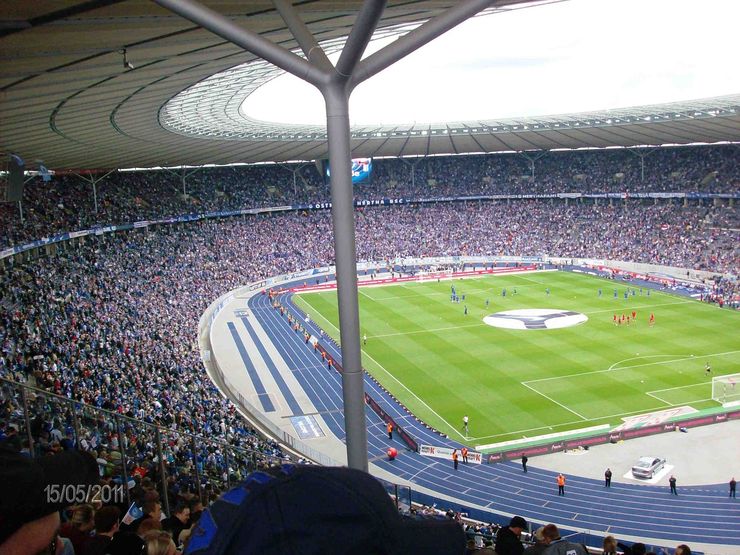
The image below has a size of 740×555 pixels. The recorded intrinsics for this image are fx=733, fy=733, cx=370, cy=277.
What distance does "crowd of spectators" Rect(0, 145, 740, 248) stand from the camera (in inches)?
1895

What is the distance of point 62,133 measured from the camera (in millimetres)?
25094

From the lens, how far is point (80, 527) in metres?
4.39

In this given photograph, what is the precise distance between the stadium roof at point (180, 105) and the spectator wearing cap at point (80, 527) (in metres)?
5.92

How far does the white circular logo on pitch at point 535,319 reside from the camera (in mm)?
39406

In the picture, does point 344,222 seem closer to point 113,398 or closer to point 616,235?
point 113,398

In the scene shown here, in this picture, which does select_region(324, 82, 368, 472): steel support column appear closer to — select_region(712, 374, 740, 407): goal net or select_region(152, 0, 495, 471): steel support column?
select_region(152, 0, 495, 471): steel support column

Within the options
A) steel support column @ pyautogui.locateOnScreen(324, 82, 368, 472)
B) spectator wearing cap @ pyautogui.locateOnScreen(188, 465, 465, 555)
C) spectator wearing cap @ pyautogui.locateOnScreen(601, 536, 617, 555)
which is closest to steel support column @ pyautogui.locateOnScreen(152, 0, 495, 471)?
steel support column @ pyautogui.locateOnScreen(324, 82, 368, 472)

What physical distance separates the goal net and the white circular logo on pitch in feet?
36.9

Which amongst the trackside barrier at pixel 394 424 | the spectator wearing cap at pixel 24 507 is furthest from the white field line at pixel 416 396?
the spectator wearing cap at pixel 24 507

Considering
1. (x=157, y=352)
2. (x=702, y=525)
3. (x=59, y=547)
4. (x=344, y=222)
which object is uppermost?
(x=344, y=222)

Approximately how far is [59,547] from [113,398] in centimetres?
1810

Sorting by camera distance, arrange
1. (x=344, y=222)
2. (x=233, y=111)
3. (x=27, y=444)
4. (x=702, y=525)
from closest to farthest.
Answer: (x=344, y=222)
(x=27, y=444)
(x=702, y=525)
(x=233, y=111)

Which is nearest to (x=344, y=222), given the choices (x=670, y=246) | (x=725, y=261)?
(x=725, y=261)
